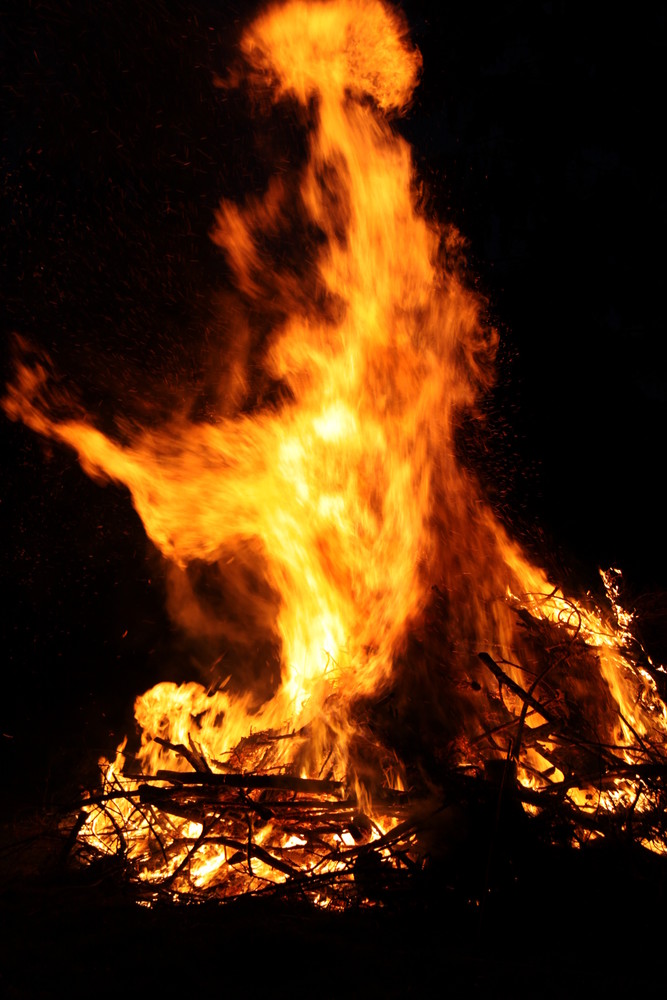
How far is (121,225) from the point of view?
20.7 ft

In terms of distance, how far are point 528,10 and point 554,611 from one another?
6.95 metres

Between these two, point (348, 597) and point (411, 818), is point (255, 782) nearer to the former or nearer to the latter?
point (411, 818)

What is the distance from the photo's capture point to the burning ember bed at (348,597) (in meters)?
2.54

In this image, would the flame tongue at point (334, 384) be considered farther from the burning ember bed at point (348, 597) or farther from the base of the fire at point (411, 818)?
the base of the fire at point (411, 818)

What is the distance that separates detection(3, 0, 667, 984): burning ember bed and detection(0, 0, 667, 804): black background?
422 millimetres

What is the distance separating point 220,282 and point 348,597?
4.26 meters

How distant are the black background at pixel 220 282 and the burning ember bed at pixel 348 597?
422 mm

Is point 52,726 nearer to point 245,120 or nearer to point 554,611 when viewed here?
point 554,611

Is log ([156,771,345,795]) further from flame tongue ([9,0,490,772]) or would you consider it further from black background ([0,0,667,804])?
black background ([0,0,667,804])

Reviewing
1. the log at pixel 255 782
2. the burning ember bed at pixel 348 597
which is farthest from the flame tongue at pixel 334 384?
the log at pixel 255 782

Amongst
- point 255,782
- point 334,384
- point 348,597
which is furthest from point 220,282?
point 255,782

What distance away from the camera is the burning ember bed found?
8.34 feet

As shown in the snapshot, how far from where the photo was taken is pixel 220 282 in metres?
6.57

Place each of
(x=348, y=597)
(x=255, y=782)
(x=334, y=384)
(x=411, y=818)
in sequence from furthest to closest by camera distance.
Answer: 1. (x=334, y=384)
2. (x=348, y=597)
3. (x=255, y=782)
4. (x=411, y=818)
